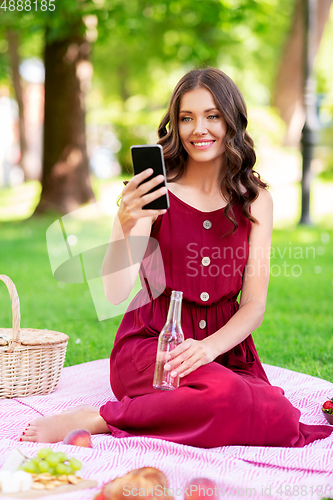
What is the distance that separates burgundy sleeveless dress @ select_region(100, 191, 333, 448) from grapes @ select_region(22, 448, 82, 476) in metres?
0.48

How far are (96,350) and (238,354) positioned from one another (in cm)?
178

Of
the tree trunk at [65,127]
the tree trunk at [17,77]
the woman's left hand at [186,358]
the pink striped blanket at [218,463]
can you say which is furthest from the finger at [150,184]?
the tree trunk at [17,77]

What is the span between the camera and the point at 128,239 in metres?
2.80

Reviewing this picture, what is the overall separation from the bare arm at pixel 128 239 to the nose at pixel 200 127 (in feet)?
1.67

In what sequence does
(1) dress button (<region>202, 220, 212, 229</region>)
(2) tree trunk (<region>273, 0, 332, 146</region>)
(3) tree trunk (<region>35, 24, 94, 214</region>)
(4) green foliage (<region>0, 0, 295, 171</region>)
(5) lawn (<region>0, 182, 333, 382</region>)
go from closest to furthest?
(1) dress button (<region>202, 220, 212, 229</region>) < (5) lawn (<region>0, 182, 333, 382</region>) < (4) green foliage (<region>0, 0, 295, 171</region>) < (3) tree trunk (<region>35, 24, 94, 214</region>) < (2) tree trunk (<region>273, 0, 332, 146</region>)

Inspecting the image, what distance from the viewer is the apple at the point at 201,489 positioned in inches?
84.7

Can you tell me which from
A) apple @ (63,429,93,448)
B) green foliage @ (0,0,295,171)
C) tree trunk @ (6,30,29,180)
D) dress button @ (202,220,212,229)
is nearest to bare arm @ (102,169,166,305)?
dress button @ (202,220,212,229)

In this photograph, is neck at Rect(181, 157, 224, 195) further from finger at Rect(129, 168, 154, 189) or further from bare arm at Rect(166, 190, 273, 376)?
finger at Rect(129, 168, 154, 189)

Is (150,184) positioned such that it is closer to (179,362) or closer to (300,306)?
(179,362)

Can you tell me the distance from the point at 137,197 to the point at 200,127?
0.64 metres

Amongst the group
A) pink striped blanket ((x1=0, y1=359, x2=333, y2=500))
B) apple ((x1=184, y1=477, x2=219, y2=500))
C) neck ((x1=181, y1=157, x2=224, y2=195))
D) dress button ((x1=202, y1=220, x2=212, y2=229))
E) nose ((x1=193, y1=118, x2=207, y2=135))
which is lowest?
pink striped blanket ((x1=0, y1=359, x2=333, y2=500))

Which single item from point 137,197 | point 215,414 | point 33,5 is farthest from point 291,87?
point 215,414

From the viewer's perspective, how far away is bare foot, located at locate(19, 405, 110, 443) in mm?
2711

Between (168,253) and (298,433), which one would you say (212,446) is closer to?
(298,433)
